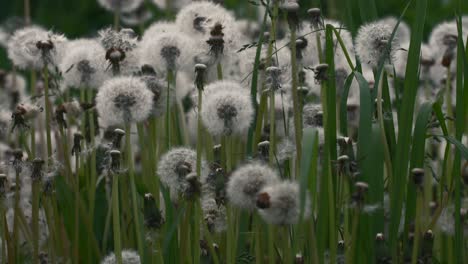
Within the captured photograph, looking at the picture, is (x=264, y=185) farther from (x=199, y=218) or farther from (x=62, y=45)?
(x=62, y=45)

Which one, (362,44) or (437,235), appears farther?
(437,235)

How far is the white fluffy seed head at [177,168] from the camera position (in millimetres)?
2059

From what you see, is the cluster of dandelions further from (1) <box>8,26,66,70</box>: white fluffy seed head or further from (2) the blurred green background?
(2) the blurred green background

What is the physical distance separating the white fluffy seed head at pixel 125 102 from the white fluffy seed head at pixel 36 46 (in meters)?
0.44

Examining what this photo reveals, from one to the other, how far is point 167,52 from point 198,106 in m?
0.36

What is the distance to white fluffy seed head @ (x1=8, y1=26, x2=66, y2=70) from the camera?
2.48 metres

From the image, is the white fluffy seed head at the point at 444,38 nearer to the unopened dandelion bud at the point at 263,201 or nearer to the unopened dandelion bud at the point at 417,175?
the unopened dandelion bud at the point at 417,175

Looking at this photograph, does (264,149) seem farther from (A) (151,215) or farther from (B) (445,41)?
(B) (445,41)

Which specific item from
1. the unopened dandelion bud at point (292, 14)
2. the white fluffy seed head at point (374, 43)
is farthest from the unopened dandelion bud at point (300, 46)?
the unopened dandelion bud at point (292, 14)

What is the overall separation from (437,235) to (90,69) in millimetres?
1149

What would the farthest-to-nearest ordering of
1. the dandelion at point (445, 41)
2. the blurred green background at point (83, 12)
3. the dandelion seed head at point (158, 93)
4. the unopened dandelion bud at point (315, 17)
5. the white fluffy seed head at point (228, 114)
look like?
the blurred green background at point (83, 12)
the dandelion at point (445, 41)
the dandelion seed head at point (158, 93)
the unopened dandelion bud at point (315, 17)
the white fluffy seed head at point (228, 114)

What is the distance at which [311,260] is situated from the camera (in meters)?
1.89

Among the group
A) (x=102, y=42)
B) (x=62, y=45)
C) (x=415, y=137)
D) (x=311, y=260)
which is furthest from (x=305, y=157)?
(x=62, y=45)

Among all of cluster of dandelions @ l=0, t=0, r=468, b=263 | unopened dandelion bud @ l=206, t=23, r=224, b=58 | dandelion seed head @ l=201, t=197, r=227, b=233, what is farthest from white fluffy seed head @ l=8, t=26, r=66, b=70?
dandelion seed head @ l=201, t=197, r=227, b=233
